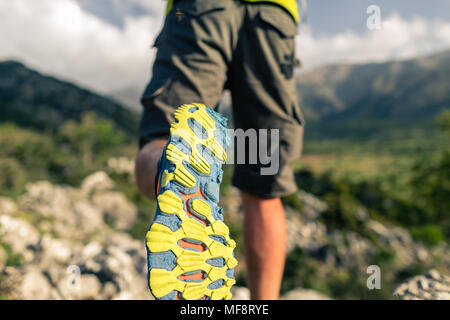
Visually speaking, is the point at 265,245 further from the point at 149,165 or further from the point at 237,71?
the point at 237,71

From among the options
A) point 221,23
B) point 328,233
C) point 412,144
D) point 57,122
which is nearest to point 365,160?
point 412,144

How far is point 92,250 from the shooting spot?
263cm

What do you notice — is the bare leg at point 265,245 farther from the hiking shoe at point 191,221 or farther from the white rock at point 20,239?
the white rock at point 20,239

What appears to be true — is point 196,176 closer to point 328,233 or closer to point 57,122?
point 328,233

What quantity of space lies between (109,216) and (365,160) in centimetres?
7308

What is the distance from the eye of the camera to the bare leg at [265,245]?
1.53 meters

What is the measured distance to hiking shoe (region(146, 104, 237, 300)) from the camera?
2.97 ft

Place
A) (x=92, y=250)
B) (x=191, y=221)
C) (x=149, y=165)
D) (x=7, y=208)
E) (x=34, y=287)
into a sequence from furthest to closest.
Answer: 1. (x=7, y=208)
2. (x=92, y=250)
3. (x=34, y=287)
4. (x=149, y=165)
5. (x=191, y=221)

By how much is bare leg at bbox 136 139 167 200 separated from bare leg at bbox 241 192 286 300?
57 centimetres

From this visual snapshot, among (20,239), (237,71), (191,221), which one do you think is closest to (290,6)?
(237,71)

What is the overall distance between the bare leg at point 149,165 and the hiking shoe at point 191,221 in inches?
5.2

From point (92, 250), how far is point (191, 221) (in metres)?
2.07

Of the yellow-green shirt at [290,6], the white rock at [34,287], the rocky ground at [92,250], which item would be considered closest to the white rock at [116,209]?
the rocky ground at [92,250]

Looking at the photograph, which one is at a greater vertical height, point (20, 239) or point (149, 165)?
point (149, 165)
